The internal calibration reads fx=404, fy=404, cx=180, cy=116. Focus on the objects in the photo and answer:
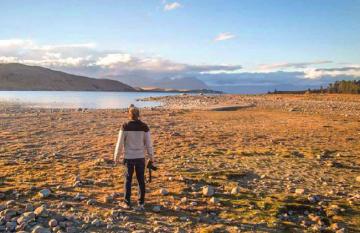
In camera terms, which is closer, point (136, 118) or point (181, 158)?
point (136, 118)

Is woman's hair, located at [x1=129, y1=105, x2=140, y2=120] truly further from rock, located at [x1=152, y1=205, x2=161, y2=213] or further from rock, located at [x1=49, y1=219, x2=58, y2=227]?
rock, located at [x1=49, y1=219, x2=58, y2=227]

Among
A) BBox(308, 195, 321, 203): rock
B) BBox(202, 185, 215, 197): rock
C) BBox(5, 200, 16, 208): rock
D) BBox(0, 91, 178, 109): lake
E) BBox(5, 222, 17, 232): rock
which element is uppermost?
BBox(0, 91, 178, 109): lake

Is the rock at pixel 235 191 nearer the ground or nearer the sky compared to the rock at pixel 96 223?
nearer the sky

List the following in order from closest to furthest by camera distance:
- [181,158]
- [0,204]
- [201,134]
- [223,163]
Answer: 1. [0,204]
2. [223,163]
3. [181,158]
4. [201,134]

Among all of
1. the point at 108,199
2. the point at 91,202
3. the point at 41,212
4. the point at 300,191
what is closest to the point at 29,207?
the point at 41,212

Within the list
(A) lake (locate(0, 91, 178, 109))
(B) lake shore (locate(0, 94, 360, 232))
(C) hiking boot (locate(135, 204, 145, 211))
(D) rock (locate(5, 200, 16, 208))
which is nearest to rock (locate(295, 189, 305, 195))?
(B) lake shore (locate(0, 94, 360, 232))

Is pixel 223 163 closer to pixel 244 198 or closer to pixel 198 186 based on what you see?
pixel 198 186

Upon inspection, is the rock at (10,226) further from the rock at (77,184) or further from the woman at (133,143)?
the rock at (77,184)

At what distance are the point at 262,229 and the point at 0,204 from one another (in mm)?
6690

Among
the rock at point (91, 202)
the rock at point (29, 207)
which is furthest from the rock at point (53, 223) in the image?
the rock at point (91, 202)

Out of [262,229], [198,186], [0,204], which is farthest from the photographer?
[198,186]

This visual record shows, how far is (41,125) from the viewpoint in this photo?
98.4 ft

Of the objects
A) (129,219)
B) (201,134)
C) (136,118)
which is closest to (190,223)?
(129,219)

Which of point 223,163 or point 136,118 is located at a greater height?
point 136,118
